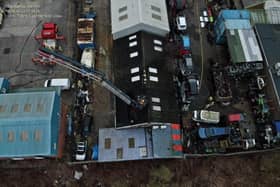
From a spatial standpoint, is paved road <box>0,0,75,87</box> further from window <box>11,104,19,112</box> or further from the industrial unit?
Result: the industrial unit

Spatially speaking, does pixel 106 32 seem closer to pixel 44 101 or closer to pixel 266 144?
pixel 44 101

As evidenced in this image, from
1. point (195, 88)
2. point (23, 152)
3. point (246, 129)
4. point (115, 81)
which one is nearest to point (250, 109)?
point (246, 129)

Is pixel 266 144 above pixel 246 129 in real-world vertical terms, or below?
below

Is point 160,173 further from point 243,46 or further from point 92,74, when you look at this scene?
point 243,46

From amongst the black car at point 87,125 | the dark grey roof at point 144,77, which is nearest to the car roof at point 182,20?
the dark grey roof at point 144,77

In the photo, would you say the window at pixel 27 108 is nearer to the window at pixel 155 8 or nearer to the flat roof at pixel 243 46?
the window at pixel 155 8

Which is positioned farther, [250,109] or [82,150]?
[250,109]
